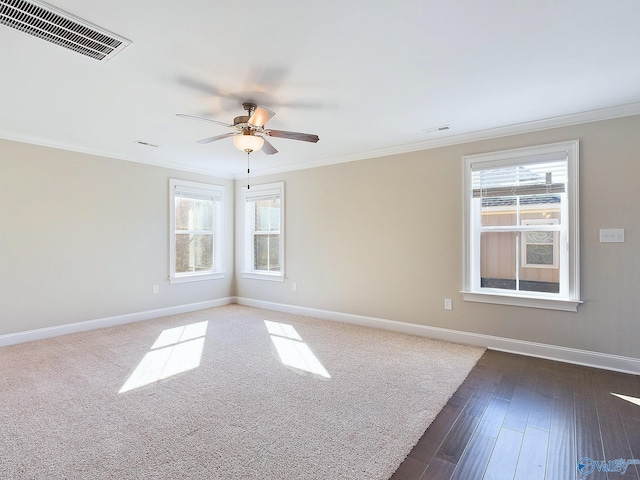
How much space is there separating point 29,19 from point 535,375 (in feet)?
14.6

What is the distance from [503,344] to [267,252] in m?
3.87

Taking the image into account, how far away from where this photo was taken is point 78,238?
14.5 feet

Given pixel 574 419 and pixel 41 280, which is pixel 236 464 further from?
pixel 41 280

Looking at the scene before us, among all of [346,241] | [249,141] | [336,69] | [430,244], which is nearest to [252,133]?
[249,141]

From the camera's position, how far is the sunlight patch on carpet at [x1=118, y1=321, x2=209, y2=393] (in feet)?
9.77

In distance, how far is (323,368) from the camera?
3.21 m

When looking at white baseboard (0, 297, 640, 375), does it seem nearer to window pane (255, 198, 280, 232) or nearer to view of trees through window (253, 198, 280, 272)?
view of trees through window (253, 198, 280, 272)

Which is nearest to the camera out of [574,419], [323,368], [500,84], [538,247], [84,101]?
[574,419]

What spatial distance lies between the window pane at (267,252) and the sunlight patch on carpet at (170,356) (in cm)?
172

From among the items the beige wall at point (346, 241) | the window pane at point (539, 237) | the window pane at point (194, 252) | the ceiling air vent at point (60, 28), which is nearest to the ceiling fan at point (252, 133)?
the ceiling air vent at point (60, 28)

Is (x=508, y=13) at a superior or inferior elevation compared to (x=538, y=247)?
superior

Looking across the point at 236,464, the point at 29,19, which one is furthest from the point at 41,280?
the point at 236,464

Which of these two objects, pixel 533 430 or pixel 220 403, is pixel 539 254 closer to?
pixel 533 430

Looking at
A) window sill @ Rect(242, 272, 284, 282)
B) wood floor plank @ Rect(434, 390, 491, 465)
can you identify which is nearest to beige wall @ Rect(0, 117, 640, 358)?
window sill @ Rect(242, 272, 284, 282)
